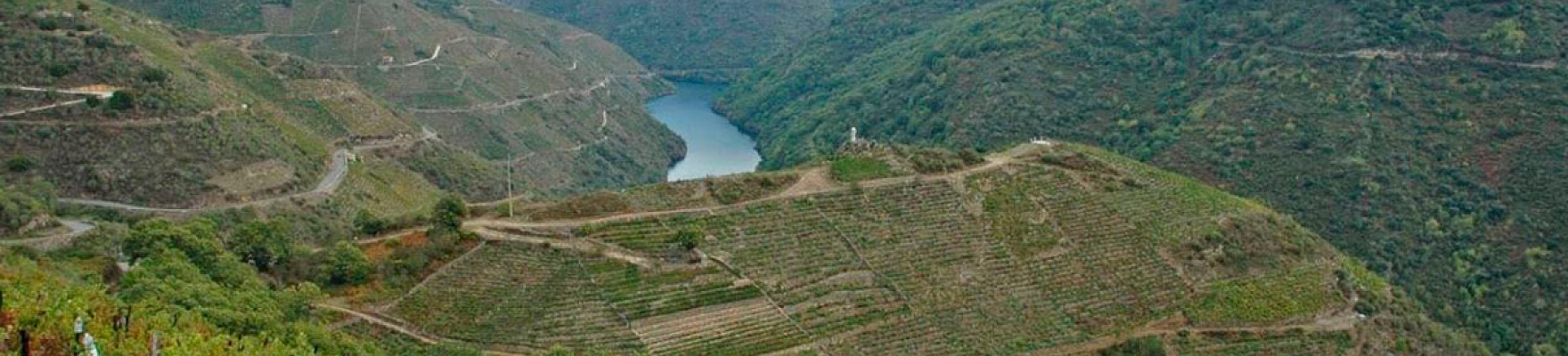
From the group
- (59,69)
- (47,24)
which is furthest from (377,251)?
(47,24)

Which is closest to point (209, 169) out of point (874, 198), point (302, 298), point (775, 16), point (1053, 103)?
point (302, 298)

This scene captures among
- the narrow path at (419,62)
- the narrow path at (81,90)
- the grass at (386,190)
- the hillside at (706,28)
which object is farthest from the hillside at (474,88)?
the hillside at (706,28)

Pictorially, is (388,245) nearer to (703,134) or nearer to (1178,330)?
(1178,330)

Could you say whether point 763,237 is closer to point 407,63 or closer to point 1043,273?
point 1043,273

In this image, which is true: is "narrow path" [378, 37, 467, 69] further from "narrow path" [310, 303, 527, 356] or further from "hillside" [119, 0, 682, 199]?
"narrow path" [310, 303, 527, 356]

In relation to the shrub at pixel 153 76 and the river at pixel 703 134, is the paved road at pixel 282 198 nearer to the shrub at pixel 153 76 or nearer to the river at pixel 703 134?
the shrub at pixel 153 76

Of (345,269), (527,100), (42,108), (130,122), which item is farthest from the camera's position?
(527,100)

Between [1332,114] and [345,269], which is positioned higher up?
[1332,114]
